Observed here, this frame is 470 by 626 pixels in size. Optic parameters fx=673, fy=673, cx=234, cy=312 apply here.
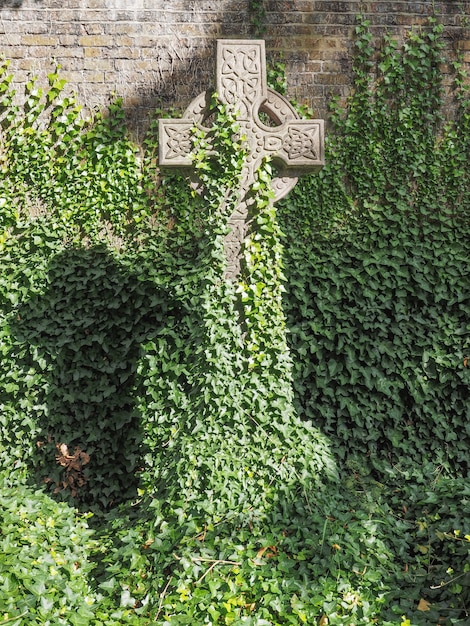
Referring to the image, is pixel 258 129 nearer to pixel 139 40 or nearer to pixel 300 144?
pixel 300 144

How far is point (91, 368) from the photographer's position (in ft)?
16.1

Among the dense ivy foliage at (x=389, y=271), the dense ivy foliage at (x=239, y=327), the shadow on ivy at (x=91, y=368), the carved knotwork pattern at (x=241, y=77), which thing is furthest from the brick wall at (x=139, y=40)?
the shadow on ivy at (x=91, y=368)

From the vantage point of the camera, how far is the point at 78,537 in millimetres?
3670

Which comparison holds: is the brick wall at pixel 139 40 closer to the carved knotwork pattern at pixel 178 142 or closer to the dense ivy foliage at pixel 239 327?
the dense ivy foliage at pixel 239 327

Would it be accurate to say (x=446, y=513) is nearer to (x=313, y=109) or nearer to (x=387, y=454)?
(x=387, y=454)

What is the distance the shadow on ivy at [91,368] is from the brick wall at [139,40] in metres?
1.40

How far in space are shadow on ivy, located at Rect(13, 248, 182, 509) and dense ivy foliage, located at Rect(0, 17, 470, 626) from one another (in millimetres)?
15

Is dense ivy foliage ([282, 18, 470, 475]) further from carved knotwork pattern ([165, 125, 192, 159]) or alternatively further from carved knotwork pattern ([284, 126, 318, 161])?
carved knotwork pattern ([165, 125, 192, 159])

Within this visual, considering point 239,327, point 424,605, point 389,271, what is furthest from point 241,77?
point 424,605

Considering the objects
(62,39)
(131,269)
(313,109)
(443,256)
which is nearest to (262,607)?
(131,269)

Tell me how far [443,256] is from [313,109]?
1.52 m

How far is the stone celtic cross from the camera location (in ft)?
12.6

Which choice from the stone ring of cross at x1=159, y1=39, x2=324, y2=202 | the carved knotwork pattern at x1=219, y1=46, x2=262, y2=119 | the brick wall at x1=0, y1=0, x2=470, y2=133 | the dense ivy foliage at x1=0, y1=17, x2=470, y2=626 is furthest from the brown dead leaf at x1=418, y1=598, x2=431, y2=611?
the brick wall at x1=0, y1=0, x2=470, y2=133

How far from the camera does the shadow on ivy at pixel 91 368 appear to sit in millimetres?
4801
